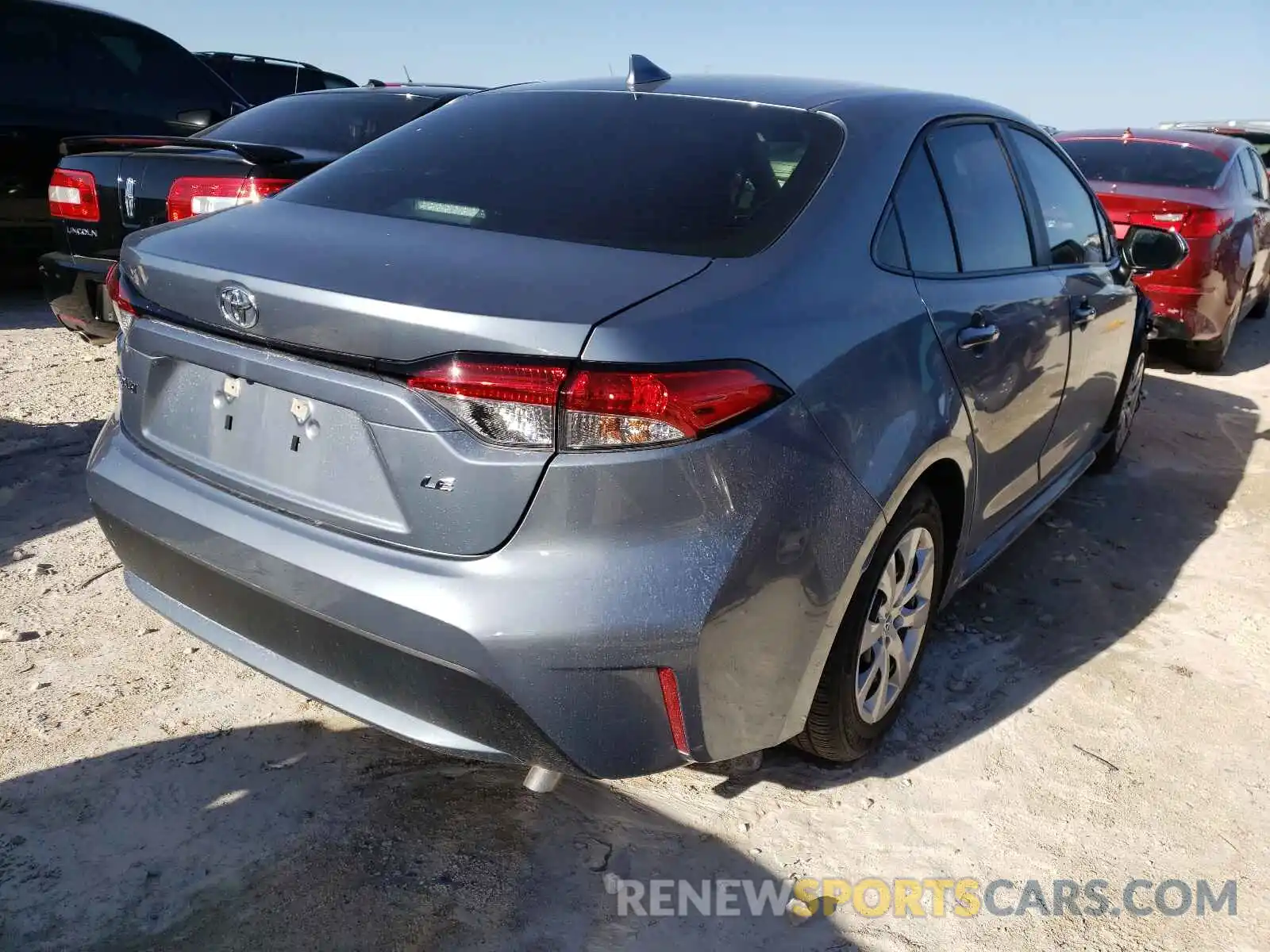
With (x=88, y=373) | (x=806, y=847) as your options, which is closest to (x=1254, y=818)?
(x=806, y=847)

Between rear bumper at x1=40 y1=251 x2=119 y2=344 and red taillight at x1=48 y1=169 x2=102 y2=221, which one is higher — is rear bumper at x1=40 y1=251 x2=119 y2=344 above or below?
below

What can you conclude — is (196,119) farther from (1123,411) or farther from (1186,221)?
(1186,221)

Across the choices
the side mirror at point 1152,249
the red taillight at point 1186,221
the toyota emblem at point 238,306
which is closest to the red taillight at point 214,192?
the toyota emblem at point 238,306

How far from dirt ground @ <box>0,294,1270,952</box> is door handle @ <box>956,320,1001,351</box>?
1023 millimetres

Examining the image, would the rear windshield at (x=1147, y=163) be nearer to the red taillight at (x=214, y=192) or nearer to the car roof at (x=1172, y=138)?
the car roof at (x=1172, y=138)

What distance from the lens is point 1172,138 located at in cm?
758

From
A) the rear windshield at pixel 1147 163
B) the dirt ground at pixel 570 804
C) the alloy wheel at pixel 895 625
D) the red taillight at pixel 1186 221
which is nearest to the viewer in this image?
the dirt ground at pixel 570 804

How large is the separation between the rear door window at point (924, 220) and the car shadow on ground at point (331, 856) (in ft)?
4.73

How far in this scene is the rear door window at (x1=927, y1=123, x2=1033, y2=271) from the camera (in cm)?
277

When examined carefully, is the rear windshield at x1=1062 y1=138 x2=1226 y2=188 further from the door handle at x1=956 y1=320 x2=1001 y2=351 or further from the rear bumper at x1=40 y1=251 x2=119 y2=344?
the rear bumper at x1=40 y1=251 x2=119 y2=344

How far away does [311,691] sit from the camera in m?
2.02

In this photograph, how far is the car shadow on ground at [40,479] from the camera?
141 inches

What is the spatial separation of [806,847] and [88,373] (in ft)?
14.5

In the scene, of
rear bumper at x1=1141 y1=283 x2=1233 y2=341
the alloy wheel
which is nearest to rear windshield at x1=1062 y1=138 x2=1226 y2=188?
rear bumper at x1=1141 y1=283 x2=1233 y2=341
